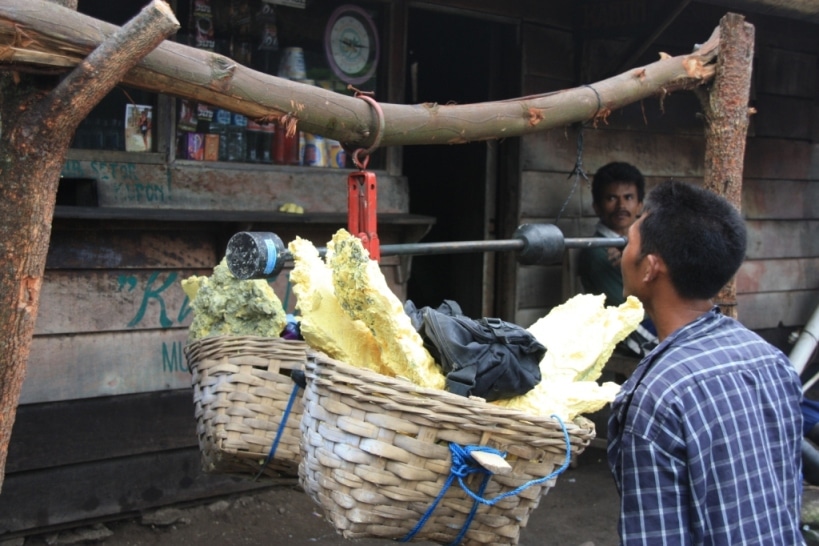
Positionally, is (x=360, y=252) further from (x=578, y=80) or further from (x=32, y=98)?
(x=578, y=80)

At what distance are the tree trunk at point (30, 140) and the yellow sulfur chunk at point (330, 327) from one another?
2.00ft

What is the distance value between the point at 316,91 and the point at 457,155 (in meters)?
3.61

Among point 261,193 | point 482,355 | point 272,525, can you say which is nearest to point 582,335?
point 482,355

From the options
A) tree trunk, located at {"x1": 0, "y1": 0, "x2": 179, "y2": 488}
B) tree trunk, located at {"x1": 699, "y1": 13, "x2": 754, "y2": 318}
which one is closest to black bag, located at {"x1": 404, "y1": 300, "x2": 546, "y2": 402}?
tree trunk, located at {"x1": 0, "y1": 0, "x2": 179, "y2": 488}

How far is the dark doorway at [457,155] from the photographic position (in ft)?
17.2

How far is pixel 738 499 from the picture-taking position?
1.51 metres

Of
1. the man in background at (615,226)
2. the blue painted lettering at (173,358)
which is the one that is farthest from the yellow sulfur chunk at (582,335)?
the man in background at (615,226)

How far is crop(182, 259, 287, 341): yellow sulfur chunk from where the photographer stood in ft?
8.23

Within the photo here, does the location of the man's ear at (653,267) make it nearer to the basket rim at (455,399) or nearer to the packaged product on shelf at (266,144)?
the basket rim at (455,399)

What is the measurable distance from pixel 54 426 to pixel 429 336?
7.97 feet

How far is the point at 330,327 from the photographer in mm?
1967

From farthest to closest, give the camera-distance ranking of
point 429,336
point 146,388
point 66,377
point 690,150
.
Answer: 1. point 690,150
2. point 146,388
3. point 66,377
4. point 429,336

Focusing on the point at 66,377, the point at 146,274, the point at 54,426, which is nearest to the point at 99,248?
the point at 146,274

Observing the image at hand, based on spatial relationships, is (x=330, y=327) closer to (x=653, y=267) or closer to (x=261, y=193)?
(x=653, y=267)
